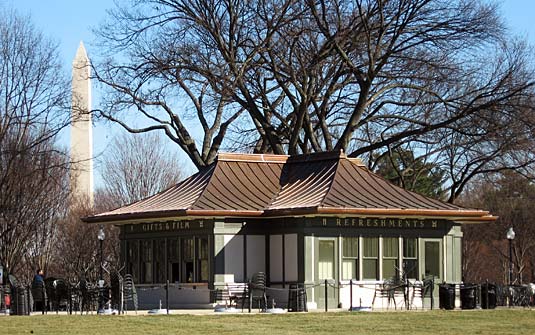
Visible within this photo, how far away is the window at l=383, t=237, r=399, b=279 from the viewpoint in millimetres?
42406

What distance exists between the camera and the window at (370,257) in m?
42.0

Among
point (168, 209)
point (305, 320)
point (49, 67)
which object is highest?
point (49, 67)

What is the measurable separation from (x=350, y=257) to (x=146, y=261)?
7981mm

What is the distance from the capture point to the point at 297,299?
38656 millimetres

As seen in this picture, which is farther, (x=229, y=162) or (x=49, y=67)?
(x=49, y=67)

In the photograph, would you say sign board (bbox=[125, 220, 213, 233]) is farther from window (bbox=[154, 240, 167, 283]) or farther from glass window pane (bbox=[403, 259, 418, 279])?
glass window pane (bbox=[403, 259, 418, 279])

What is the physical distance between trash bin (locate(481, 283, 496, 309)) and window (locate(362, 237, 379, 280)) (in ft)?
11.7

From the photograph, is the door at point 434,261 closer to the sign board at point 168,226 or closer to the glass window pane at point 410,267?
the glass window pane at point 410,267

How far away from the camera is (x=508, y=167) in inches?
2165

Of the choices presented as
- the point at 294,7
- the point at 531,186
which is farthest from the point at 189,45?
the point at 531,186

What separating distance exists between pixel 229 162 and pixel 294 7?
866cm

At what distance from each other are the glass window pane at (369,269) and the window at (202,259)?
5.17 metres

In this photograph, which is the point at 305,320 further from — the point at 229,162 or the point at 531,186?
the point at 531,186

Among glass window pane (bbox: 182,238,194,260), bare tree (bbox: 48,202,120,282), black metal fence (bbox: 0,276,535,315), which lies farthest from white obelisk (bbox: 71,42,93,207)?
black metal fence (bbox: 0,276,535,315)
